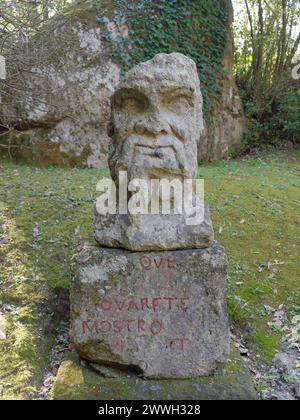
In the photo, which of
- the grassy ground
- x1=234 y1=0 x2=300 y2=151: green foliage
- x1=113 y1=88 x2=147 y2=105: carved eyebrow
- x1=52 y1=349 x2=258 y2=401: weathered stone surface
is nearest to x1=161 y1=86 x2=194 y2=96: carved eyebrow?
x1=113 y1=88 x2=147 y2=105: carved eyebrow

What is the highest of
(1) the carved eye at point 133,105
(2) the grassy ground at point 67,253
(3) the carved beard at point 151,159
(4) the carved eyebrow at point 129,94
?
(4) the carved eyebrow at point 129,94

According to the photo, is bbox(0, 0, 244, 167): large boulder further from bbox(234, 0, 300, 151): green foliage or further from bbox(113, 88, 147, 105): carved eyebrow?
bbox(113, 88, 147, 105): carved eyebrow

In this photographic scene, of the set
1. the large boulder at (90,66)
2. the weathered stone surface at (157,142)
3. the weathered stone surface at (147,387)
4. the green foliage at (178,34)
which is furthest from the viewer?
the green foliage at (178,34)

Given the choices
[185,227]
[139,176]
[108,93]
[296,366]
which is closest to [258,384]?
[296,366]

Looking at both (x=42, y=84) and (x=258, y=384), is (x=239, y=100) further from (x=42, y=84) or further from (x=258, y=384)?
(x=258, y=384)

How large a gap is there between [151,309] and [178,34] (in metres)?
7.05

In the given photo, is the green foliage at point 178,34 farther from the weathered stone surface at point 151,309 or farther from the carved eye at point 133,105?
the weathered stone surface at point 151,309

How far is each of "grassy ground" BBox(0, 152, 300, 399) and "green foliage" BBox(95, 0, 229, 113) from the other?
114 inches

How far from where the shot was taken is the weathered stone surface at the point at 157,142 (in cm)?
285

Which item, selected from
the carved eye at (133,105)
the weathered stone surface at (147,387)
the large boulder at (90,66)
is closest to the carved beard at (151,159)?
the carved eye at (133,105)

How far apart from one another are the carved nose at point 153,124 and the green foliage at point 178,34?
5669 millimetres

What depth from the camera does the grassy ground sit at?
11.1 feet

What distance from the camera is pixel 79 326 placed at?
2.93 metres

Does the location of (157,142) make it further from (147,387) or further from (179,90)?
(147,387)
